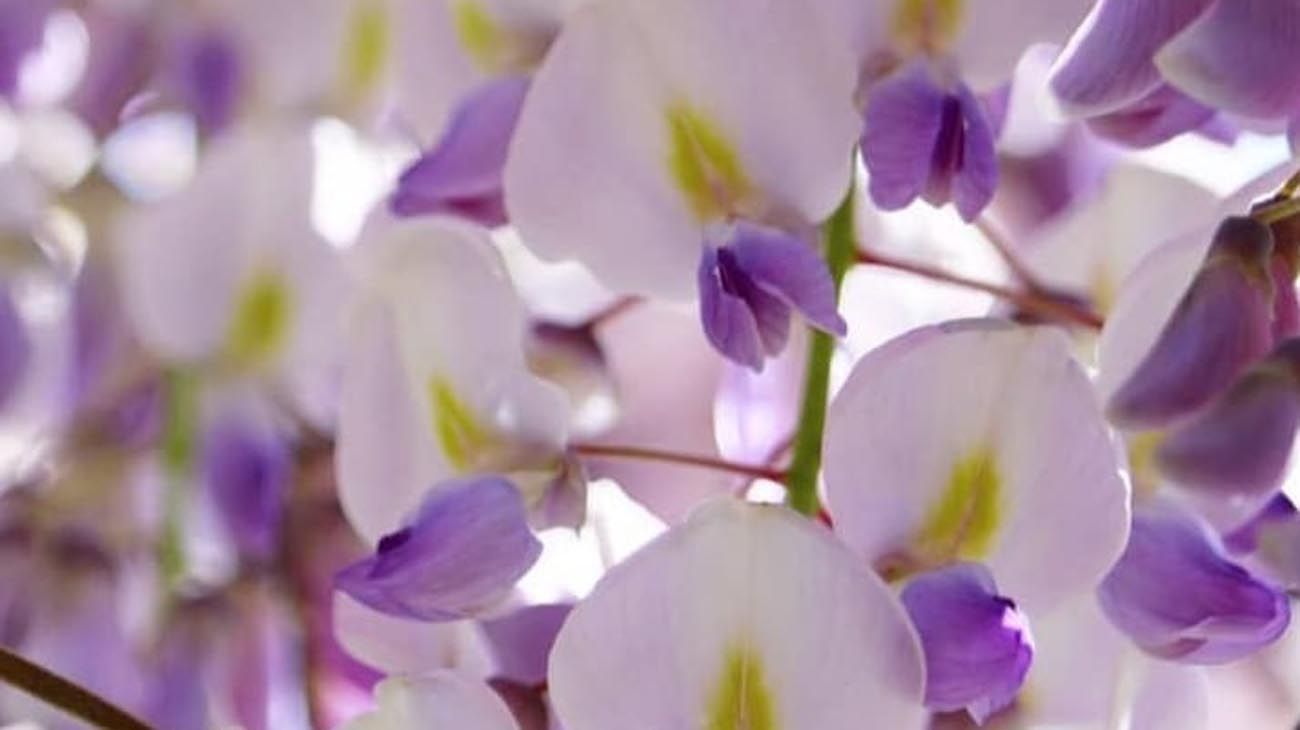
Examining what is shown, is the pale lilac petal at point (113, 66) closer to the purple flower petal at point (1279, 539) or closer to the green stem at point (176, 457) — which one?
the green stem at point (176, 457)

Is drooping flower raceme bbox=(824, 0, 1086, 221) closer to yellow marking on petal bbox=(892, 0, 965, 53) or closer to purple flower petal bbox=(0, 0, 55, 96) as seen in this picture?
yellow marking on petal bbox=(892, 0, 965, 53)

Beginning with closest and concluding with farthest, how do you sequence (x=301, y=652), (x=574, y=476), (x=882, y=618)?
1. (x=882, y=618)
2. (x=574, y=476)
3. (x=301, y=652)

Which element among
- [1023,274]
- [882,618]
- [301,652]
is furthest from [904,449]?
[301,652]

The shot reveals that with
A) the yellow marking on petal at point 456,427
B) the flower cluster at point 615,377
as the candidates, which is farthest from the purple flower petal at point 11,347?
the yellow marking on petal at point 456,427

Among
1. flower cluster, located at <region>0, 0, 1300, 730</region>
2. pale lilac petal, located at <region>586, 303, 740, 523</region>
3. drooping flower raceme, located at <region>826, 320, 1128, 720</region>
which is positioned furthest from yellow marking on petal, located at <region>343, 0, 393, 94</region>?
drooping flower raceme, located at <region>826, 320, 1128, 720</region>

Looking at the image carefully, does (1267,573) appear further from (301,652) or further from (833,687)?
(301,652)

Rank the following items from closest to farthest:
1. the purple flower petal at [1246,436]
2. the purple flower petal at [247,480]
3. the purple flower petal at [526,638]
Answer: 1. the purple flower petal at [1246,436]
2. the purple flower petal at [526,638]
3. the purple flower petal at [247,480]
